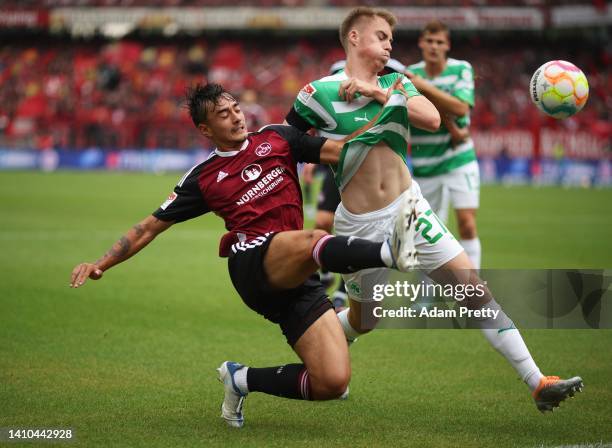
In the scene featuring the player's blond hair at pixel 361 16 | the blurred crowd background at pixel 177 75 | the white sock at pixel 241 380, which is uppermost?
the blurred crowd background at pixel 177 75

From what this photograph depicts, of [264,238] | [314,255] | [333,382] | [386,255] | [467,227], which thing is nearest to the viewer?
[386,255]

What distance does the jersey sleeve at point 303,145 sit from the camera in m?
5.44

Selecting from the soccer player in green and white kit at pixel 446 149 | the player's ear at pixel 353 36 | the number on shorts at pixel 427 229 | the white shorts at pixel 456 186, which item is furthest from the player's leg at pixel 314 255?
the white shorts at pixel 456 186

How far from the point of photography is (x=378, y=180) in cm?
558

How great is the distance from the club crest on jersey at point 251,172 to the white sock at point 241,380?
1.17 m

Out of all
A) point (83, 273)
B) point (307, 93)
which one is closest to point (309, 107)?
point (307, 93)

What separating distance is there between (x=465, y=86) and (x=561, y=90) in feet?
8.04

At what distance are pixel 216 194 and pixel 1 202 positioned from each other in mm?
16667

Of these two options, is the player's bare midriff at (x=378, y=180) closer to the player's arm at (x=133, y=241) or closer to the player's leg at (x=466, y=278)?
the player's leg at (x=466, y=278)

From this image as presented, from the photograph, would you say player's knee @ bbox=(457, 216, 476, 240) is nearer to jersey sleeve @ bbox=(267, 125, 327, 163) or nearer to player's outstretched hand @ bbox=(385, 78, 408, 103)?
player's outstretched hand @ bbox=(385, 78, 408, 103)

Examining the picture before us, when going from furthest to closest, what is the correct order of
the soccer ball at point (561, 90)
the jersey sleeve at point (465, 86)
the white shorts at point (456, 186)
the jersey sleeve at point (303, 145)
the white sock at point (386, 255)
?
the white shorts at point (456, 186) → the jersey sleeve at point (465, 86) → the soccer ball at point (561, 90) → the jersey sleeve at point (303, 145) → the white sock at point (386, 255)

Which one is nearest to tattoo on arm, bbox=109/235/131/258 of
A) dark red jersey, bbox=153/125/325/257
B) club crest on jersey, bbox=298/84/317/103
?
dark red jersey, bbox=153/125/325/257

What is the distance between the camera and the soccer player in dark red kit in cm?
505

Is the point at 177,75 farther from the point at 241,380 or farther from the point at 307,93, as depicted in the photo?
the point at 241,380
